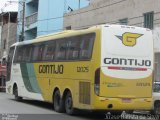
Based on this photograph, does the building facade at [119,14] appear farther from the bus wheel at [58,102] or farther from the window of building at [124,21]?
the bus wheel at [58,102]

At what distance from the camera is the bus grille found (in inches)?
662

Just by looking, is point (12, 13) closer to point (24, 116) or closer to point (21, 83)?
point (21, 83)

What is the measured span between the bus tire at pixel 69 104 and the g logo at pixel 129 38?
3460mm

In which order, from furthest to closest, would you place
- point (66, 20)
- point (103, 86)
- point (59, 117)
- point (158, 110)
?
1. point (66, 20)
2. point (158, 110)
3. point (59, 117)
4. point (103, 86)

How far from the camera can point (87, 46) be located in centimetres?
1716

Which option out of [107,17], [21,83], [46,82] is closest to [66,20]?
[107,17]

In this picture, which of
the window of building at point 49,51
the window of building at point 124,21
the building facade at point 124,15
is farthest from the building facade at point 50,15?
the window of building at point 49,51

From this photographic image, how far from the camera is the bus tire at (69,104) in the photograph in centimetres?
1833

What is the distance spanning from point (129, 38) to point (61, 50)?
3.86 m

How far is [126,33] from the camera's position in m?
16.6

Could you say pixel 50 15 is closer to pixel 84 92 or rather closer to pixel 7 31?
pixel 7 31

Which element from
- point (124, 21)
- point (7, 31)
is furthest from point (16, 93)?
point (7, 31)

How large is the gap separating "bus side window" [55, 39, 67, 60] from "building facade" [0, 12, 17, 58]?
3958cm

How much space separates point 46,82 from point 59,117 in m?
4.04
